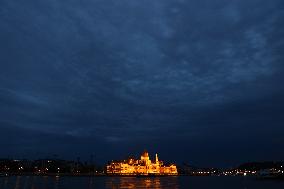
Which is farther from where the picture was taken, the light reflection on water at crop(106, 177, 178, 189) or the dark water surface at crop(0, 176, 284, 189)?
the light reflection on water at crop(106, 177, 178, 189)

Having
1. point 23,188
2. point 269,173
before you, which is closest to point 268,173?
point 269,173

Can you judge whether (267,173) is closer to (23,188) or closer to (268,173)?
(268,173)

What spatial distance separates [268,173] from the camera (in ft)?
652

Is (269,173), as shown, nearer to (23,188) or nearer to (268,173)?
(268,173)

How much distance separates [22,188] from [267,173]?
157175 millimetres

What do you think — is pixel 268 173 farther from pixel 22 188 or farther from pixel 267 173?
pixel 22 188

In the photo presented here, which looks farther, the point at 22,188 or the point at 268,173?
the point at 268,173

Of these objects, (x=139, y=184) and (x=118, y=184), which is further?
(x=139, y=184)

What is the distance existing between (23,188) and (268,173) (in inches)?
6161

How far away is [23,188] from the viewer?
7631cm

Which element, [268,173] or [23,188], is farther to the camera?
[268,173]

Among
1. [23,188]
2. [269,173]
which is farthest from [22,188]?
[269,173]

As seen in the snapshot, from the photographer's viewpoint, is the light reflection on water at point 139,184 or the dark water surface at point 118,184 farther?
the light reflection on water at point 139,184

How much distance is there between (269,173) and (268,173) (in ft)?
3.04
